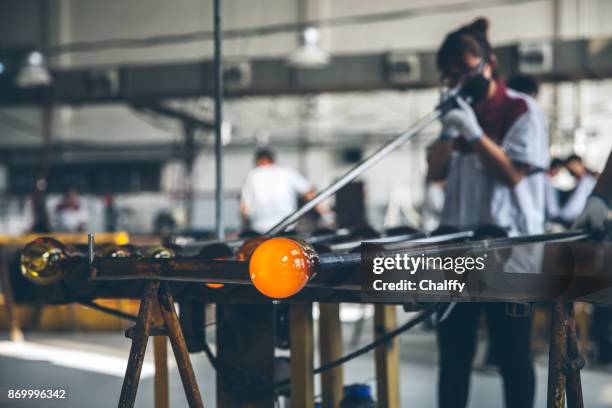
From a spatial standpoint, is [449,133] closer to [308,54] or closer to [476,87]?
[476,87]

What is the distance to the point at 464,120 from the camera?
1510 mm

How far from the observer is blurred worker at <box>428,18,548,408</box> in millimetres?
1519

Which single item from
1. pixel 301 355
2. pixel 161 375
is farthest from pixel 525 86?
pixel 161 375

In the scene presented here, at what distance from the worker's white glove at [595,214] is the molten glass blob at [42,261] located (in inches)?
42.6

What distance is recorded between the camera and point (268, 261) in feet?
2.72

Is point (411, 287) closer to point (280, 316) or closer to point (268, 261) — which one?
point (268, 261)

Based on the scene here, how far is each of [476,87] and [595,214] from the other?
0.39m

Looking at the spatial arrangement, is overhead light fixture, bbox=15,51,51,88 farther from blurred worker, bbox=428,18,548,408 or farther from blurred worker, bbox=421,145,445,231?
blurred worker, bbox=428,18,548,408

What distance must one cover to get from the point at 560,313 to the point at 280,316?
0.63 meters

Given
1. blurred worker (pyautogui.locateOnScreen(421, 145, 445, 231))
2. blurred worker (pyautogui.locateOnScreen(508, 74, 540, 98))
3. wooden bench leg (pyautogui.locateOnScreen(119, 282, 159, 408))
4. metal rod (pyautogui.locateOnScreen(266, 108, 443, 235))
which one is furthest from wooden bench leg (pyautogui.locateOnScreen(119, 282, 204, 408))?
blurred worker (pyautogui.locateOnScreen(421, 145, 445, 231))

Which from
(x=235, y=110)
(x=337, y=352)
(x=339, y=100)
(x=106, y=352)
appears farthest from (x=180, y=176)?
(x=337, y=352)

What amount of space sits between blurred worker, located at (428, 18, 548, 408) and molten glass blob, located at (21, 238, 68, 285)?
869 millimetres

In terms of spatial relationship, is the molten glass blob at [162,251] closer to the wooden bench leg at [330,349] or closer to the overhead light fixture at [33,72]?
the wooden bench leg at [330,349]

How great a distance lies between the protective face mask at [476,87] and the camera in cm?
158
